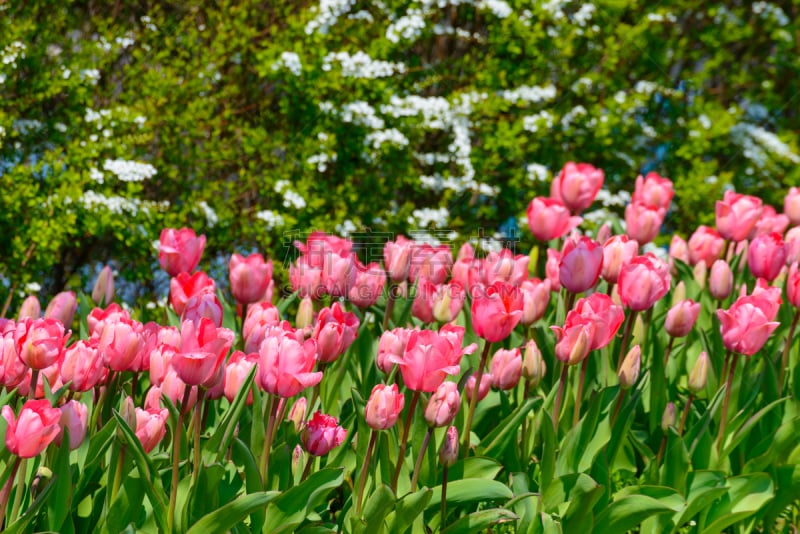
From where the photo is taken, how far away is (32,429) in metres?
1.36

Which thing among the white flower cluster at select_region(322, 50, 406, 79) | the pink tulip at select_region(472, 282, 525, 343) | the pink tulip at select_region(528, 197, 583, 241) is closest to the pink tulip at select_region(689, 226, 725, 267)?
the pink tulip at select_region(528, 197, 583, 241)

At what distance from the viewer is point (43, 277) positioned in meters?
3.83

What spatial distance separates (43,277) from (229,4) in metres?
1.58

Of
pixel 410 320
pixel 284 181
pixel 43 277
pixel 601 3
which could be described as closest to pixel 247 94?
pixel 284 181

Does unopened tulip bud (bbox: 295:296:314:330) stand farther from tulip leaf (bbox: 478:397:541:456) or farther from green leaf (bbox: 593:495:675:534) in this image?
green leaf (bbox: 593:495:675:534)

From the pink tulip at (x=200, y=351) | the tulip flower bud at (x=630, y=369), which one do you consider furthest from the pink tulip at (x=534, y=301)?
the pink tulip at (x=200, y=351)

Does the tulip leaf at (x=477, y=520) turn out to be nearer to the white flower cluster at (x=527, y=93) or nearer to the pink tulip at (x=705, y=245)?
the pink tulip at (x=705, y=245)

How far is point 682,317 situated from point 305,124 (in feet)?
8.59

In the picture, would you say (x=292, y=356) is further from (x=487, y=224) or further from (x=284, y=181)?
(x=487, y=224)

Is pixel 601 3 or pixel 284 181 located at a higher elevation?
pixel 601 3

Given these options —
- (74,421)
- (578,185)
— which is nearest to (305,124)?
(578,185)

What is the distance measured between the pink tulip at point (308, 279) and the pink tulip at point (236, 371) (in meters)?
0.59

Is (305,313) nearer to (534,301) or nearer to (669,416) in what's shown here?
(534,301)

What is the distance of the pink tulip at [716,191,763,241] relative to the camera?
8.89 feet
